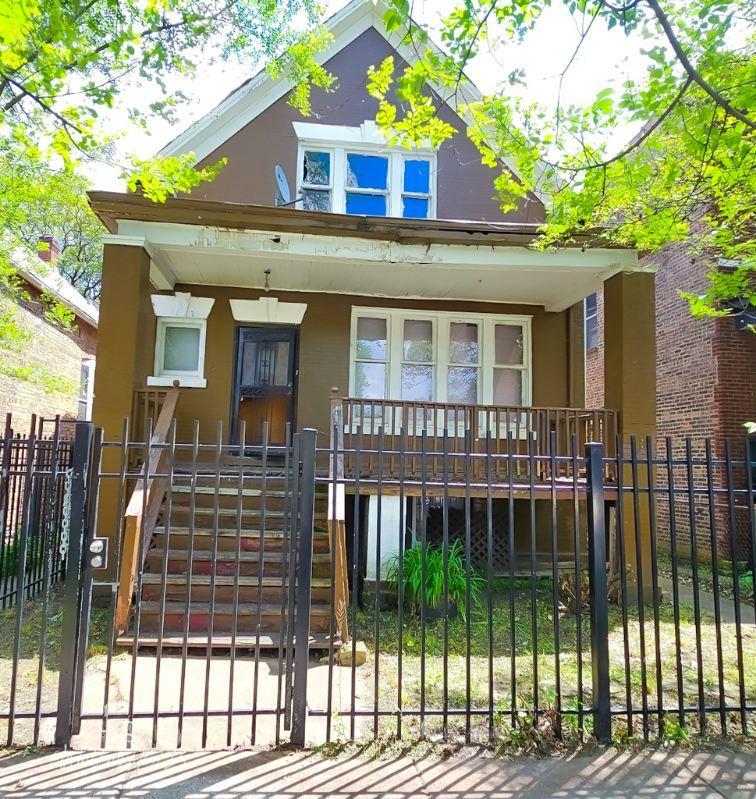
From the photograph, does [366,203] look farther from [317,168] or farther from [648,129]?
[648,129]

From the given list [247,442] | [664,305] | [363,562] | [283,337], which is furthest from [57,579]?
[664,305]

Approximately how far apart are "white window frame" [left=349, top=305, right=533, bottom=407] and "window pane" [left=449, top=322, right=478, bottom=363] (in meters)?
0.08

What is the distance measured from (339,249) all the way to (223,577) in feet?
13.8

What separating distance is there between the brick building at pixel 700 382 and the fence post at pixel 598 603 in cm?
531

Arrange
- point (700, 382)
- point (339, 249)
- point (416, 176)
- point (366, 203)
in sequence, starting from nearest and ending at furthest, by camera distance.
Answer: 1. point (339, 249)
2. point (366, 203)
3. point (416, 176)
4. point (700, 382)

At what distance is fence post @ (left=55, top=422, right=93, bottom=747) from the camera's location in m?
3.27

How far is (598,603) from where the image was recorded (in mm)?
3656

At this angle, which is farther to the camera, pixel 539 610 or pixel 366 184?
pixel 366 184

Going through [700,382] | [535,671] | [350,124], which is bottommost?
[535,671]

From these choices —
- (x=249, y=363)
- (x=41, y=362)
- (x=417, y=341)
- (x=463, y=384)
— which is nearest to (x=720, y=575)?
(x=463, y=384)

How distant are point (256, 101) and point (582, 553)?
8981 mm

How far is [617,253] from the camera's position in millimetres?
7340

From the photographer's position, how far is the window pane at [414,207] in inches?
374

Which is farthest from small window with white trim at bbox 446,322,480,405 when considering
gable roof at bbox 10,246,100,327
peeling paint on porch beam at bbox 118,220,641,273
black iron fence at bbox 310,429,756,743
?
gable roof at bbox 10,246,100,327
